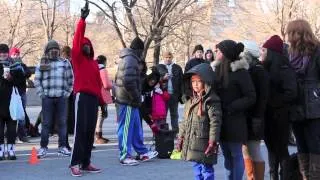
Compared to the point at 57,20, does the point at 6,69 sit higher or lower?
lower

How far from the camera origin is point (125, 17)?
97.2ft

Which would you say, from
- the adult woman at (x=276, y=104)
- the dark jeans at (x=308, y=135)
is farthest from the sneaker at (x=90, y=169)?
the dark jeans at (x=308, y=135)

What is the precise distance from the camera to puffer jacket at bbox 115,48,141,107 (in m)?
8.87

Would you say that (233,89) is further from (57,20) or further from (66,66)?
(57,20)

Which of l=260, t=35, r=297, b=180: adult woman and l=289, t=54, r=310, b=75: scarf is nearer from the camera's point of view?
l=289, t=54, r=310, b=75: scarf

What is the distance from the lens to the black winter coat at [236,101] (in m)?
6.35

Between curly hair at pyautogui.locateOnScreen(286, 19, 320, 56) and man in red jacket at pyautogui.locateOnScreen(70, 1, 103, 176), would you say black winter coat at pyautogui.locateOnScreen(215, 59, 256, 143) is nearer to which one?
curly hair at pyautogui.locateOnScreen(286, 19, 320, 56)

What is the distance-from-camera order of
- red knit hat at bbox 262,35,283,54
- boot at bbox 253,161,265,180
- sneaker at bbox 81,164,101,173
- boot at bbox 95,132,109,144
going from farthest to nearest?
1. boot at bbox 95,132,109,144
2. sneaker at bbox 81,164,101,173
3. boot at bbox 253,161,265,180
4. red knit hat at bbox 262,35,283,54

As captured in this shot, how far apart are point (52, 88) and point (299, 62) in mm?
4843

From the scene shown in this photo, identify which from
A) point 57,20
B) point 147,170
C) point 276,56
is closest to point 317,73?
point 276,56

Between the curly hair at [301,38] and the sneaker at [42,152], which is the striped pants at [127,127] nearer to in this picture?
the sneaker at [42,152]

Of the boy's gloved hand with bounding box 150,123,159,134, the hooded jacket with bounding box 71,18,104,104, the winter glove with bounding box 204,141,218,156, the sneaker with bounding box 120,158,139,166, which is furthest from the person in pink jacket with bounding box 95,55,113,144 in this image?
the winter glove with bounding box 204,141,218,156

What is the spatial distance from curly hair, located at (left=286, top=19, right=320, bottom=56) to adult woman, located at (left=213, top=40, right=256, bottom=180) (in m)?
0.58

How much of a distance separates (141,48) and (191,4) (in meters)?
20.7
